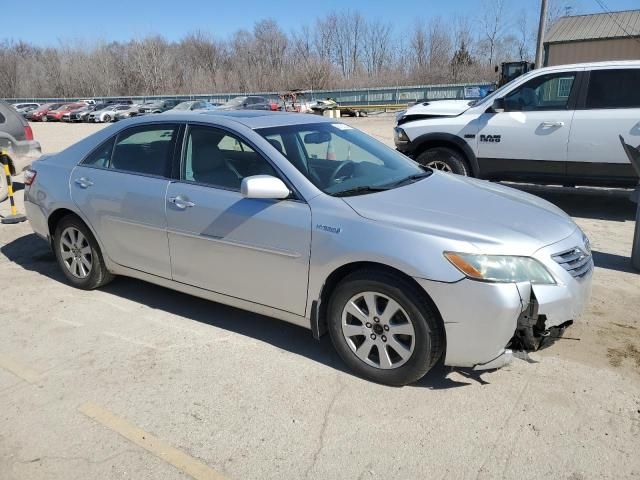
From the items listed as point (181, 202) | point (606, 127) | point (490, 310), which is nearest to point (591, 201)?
point (606, 127)

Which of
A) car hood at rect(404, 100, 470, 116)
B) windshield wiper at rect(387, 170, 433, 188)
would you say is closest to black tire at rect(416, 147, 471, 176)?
car hood at rect(404, 100, 470, 116)

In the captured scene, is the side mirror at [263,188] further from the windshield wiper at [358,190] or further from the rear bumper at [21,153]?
the rear bumper at [21,153]

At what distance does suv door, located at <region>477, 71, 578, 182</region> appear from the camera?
23.7 ft

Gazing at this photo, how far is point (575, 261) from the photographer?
11.0 ft

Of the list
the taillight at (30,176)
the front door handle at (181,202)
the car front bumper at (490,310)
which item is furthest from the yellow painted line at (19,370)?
the car front bumper at (490,310)

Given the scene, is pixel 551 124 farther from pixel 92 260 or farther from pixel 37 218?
pixel 37 218

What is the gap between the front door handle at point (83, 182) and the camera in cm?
467

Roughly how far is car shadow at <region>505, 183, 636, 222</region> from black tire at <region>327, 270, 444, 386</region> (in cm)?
528

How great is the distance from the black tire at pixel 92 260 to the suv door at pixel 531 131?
532 centimetres

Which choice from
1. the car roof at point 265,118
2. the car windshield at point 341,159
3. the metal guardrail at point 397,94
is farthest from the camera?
the metal guardrail at point 397,94

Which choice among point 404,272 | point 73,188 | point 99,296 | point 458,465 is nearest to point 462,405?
point 458,465

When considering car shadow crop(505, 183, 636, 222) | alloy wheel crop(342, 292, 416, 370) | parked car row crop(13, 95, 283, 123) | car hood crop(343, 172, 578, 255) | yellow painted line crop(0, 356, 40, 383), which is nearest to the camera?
car hood crop(343, 172, 578, 255)

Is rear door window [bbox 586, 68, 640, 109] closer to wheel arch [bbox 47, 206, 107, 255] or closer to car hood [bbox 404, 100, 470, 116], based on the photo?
car hood [bbox 404, 100, 470, 116]

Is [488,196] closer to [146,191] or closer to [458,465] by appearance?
[458,465]
